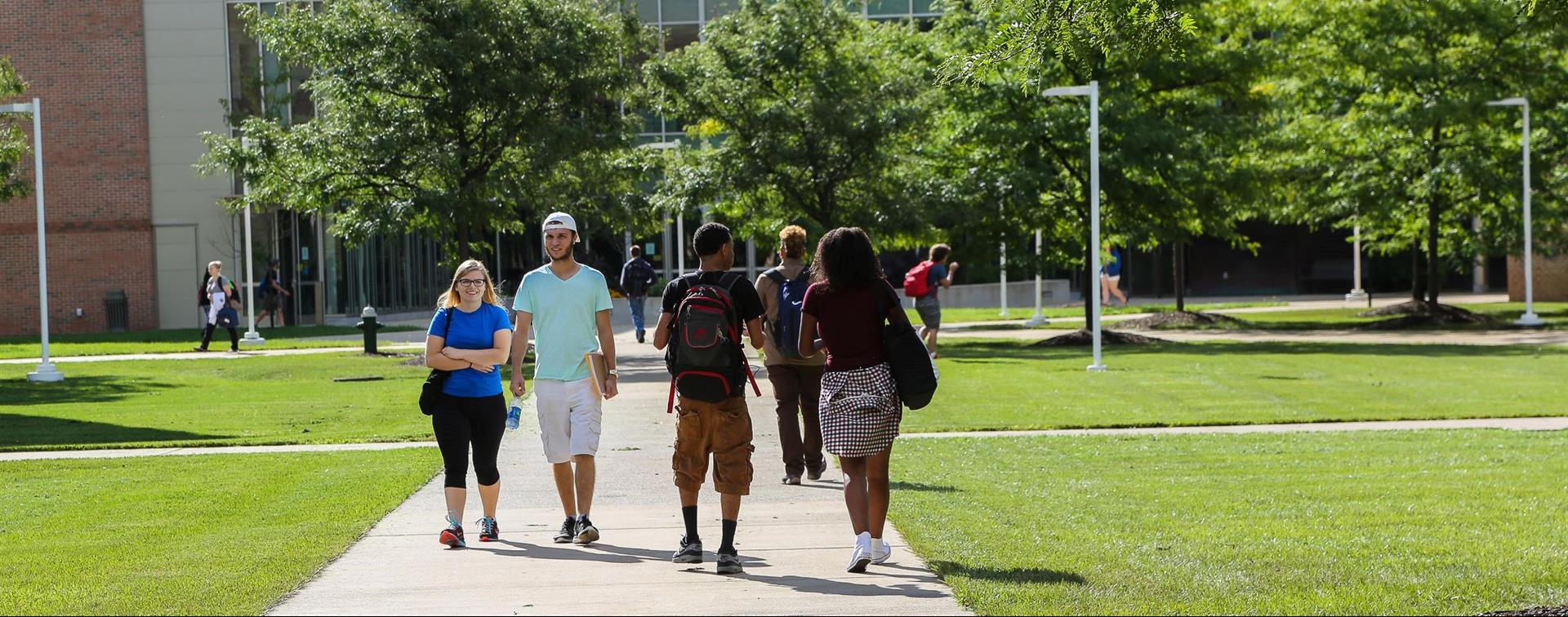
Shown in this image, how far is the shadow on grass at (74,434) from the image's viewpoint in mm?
15227

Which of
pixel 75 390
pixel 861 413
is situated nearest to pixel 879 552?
pixel 861 413

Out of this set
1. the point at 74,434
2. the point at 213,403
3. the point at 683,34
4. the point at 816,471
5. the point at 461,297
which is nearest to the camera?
the point at 461,297

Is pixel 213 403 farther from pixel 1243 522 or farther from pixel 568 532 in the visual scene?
pixel 1243 522

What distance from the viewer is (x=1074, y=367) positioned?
23.3 metres

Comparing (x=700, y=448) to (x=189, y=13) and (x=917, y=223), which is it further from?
(x=189, y=13)

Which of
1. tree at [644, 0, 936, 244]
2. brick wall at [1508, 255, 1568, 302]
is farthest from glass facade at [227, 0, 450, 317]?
brick wall at [1508, 255, 1568, 302]

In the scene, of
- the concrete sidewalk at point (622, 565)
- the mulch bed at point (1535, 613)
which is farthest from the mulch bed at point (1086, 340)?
the mulch bed at point (1535, 613)

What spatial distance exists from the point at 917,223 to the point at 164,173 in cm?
2216

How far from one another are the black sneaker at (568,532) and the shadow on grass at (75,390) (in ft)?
42.1

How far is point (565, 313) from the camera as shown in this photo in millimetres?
8781

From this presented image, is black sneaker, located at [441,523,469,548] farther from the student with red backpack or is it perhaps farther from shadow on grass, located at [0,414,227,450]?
the student with red backpack

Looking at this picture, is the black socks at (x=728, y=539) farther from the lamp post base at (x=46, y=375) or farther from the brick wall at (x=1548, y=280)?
the brick wall at (x=1548, y=280)

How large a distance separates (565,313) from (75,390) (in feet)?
49.7

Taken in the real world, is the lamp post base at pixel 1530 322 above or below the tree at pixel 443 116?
below
